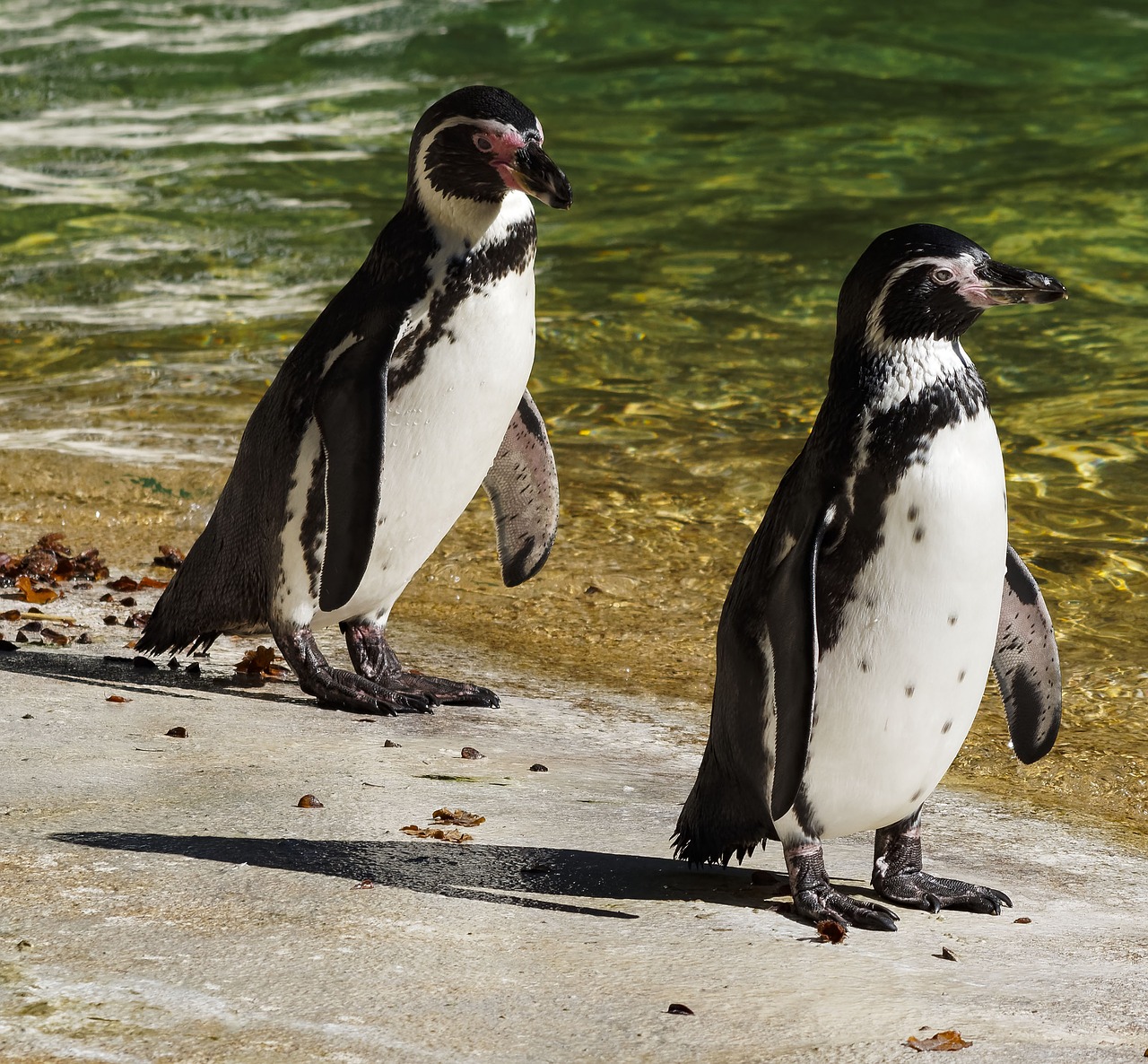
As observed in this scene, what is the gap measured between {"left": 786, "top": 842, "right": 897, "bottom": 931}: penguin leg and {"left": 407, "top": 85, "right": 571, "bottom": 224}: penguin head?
1.80 meters

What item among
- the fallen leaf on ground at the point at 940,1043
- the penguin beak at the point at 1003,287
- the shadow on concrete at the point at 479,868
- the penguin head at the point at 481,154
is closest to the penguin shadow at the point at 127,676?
the shadow on concrete at the point at 479,868

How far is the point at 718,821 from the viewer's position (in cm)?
352

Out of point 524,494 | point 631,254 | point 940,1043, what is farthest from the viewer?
point 631,254

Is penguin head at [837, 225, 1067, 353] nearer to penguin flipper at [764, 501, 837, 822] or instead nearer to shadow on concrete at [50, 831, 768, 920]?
penguin flipper at [764, 501, 837, 822]

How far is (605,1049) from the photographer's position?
270 centimetres

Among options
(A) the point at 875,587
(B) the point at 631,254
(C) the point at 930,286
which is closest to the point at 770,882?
(A) the point at 875,587

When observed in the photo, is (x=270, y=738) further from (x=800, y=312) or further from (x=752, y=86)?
(x=752, y=86)

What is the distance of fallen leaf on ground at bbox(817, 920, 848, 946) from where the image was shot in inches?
128

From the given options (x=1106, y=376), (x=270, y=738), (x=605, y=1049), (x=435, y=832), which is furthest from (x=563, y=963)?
(x=1106, y=376)

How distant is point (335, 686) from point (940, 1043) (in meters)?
2.40

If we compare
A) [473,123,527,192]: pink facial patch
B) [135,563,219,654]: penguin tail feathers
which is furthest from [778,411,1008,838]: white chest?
[135,563,219,654]: penguin tail feathers

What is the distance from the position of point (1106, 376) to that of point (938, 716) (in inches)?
267

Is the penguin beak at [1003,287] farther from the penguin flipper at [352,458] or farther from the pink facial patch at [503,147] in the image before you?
the penguin flipper at [352,458]

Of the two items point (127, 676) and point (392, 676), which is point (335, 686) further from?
point (127, 676)
